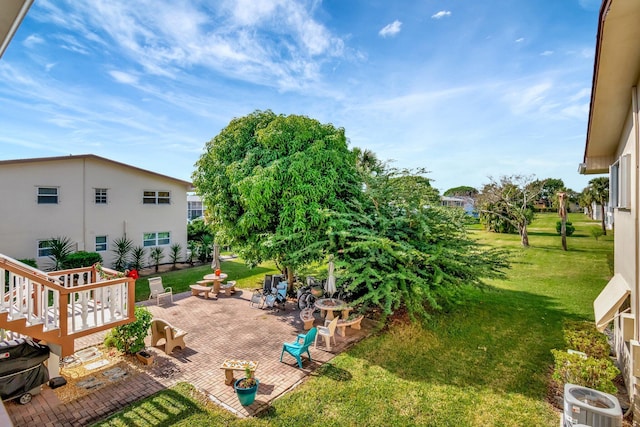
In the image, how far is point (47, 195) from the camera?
17562mm

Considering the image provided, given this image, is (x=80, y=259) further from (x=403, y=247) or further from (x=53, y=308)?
(x=403, y=247)

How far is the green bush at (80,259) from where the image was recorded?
16.9 m

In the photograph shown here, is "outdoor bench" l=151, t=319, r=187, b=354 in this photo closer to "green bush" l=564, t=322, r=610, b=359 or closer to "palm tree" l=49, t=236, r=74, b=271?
"green bush" l=564, t=322, r=610, b=359

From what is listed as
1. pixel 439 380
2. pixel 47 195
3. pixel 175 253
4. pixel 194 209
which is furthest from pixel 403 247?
pixel 194 209

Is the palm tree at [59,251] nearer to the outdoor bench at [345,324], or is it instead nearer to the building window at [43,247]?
the building window at [43,247]

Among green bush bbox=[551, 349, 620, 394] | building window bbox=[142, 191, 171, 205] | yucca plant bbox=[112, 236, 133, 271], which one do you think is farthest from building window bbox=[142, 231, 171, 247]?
green bush bbox=[551, 349, 620, 394]

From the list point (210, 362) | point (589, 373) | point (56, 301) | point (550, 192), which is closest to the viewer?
point (589, 373)

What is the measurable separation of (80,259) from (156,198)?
21.4 ft

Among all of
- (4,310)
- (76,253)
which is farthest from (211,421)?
(76,253)

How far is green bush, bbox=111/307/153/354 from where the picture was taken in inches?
345

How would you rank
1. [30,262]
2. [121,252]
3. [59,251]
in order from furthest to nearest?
[121,252]
[59,251]
[30,262]

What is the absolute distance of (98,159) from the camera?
1906 centimetres

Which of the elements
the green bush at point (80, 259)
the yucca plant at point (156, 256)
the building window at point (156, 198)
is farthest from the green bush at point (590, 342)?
the building window at point (156, 198)

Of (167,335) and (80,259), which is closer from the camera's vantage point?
(167,335)
